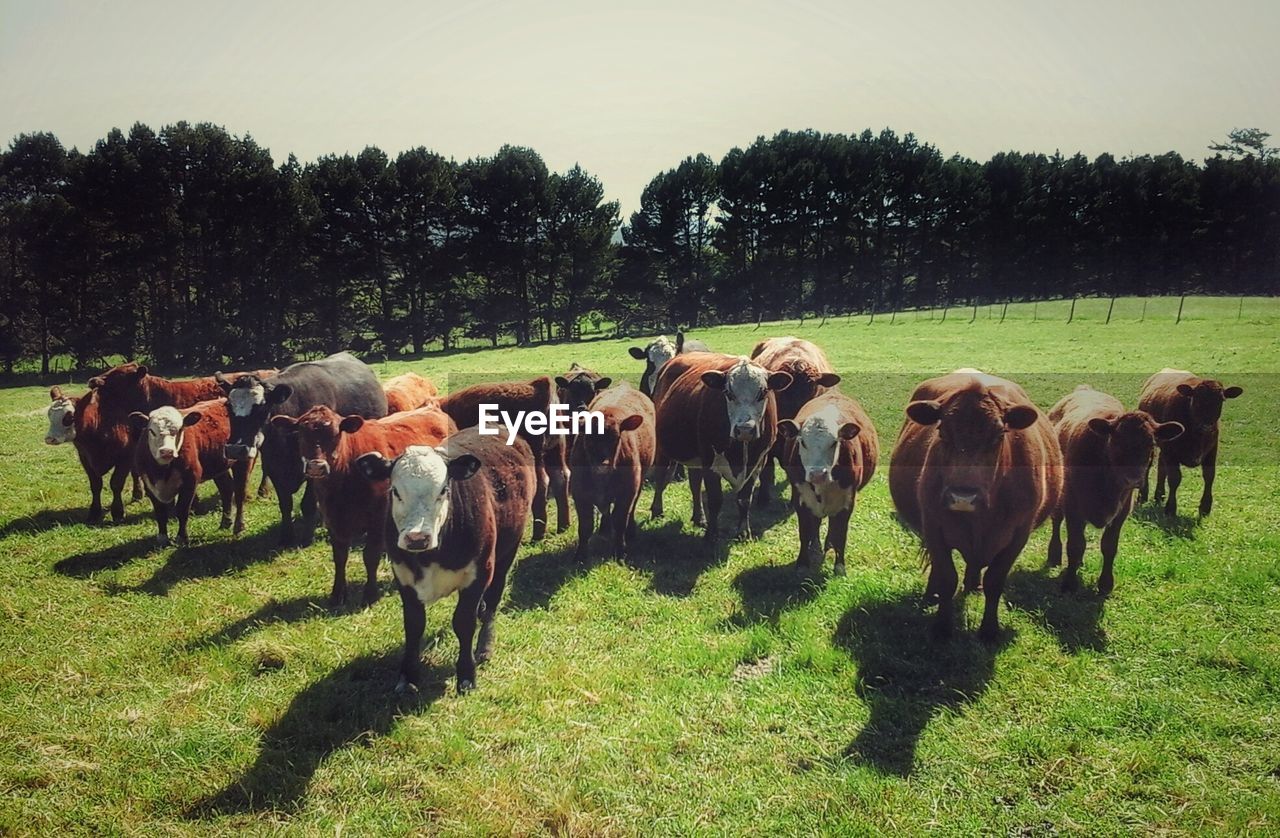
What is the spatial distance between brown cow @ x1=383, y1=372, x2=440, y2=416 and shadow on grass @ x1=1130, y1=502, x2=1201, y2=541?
9998mm

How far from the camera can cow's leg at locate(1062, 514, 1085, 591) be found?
6.36 m

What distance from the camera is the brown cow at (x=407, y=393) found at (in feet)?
34.4

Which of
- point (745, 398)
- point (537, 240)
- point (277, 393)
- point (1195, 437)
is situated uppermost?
point (537, 240)

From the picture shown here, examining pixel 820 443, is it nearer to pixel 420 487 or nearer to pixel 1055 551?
pixel 1055 551

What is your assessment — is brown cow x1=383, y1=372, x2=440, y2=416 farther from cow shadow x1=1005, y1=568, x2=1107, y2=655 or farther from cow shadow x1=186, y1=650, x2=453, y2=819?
cow shadow x1=1005, y1=568, x2=1107, y2=655

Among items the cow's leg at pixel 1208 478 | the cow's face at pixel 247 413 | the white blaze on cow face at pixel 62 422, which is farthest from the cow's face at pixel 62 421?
the cow's leg at pixel 1208 478

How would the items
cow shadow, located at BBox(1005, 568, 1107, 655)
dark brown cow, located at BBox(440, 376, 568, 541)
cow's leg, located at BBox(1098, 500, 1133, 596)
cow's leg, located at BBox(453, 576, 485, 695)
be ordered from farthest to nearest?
dark brown cow, located at BBox(440, 376, 568, 541) → cow's leg, located at BBox(1098, 500, 1133, 596) → cow shadow, located at BBox(1005, 568, 1107, 655) → cow's leg, located at BBox(453, 576, 485, 695)

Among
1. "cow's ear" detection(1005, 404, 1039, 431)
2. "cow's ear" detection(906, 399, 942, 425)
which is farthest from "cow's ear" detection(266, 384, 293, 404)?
"cow's ear" detection(1005, 404, 1039, 431)

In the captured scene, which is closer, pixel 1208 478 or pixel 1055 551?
pixel 1055 551

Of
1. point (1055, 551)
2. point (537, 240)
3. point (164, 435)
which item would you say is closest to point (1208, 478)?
point (1055, 551)

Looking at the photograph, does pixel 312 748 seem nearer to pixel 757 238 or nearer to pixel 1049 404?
pixel 1049 404

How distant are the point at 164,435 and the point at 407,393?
3594mm

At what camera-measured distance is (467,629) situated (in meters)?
4.96

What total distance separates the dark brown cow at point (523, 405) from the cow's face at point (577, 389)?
198 mm
